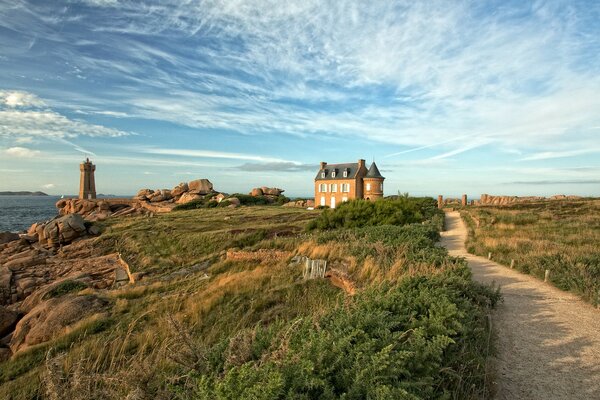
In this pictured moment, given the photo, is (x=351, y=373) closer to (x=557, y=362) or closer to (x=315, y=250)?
(x=557, y=362)

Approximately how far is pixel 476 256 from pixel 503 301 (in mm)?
7254

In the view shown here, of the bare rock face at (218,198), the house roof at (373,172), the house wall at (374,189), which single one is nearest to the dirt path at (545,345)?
the house wall at (374,189)

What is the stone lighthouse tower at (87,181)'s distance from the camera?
63.0 m

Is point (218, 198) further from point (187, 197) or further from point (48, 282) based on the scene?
point (48, 282)

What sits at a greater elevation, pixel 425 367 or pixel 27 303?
pixel 425 367

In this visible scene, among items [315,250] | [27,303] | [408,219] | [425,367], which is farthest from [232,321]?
[408,219]

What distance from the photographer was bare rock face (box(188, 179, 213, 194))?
5609cm

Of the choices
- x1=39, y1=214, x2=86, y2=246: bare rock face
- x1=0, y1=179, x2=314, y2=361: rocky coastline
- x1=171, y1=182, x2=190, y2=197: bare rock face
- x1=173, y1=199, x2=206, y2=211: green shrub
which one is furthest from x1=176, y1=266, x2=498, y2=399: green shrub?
x1=171, y1=182, x2=190, y2=197: bare rock face

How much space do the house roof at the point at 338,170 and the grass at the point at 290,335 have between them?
28362 mm

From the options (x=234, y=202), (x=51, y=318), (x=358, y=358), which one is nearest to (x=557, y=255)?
(x=358, y=358)

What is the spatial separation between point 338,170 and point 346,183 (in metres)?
2.83

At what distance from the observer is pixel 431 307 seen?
188 inches

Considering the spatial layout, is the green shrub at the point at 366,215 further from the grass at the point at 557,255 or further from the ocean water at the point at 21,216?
the ocean water at the point at 21,216

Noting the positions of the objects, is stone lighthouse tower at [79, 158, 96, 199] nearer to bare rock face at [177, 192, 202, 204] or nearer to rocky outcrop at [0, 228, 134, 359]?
bare rock face at [177, 192, 202, 204]
